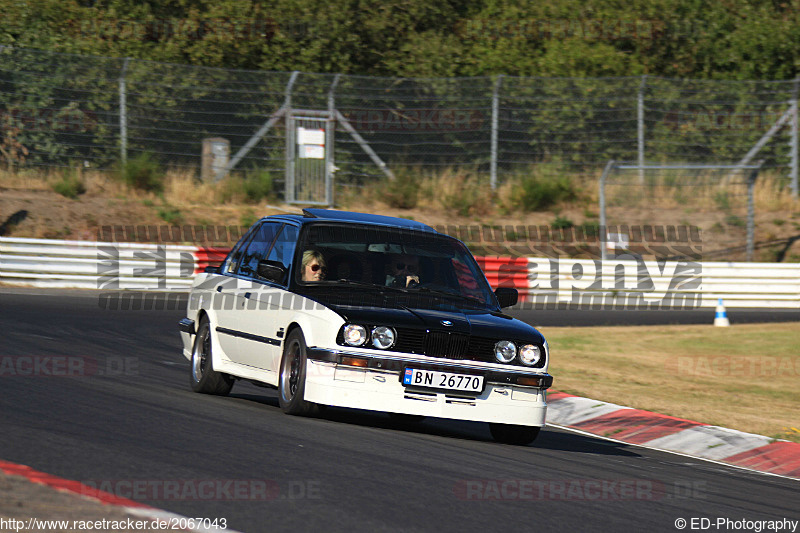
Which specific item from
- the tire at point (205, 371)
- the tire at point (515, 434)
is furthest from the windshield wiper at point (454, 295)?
the tire at point (205, 371)

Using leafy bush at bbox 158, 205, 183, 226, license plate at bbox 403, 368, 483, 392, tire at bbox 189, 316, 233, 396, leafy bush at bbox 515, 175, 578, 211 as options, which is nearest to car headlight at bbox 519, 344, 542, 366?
license plate at bbox 403, 368, 483, 392

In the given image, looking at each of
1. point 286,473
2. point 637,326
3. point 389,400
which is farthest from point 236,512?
point 637,326

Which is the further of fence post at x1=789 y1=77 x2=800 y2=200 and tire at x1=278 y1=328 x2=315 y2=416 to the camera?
fence post at x1=789 y1=77 x2=800 y2=200

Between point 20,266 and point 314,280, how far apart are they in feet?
41.6

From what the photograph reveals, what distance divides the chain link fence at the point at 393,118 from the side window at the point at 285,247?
1603 centimetres

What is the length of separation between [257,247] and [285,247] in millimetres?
726

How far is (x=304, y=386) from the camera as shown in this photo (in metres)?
8.08

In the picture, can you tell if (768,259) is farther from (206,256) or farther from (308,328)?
(308,328)

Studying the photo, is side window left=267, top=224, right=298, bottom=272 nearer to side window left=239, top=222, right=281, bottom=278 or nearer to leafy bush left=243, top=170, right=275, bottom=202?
side window left=239, top=222, right=281, bottom=278

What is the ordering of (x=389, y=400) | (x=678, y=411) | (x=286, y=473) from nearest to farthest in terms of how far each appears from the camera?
(x=286, y=473) < (x=389, y=400) < (x=678, y=411)

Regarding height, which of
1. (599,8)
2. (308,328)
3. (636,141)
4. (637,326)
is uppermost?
(599,8)

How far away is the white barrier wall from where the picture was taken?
66.3 feet

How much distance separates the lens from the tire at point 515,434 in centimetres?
855

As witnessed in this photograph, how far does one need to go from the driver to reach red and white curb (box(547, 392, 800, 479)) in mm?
2666
